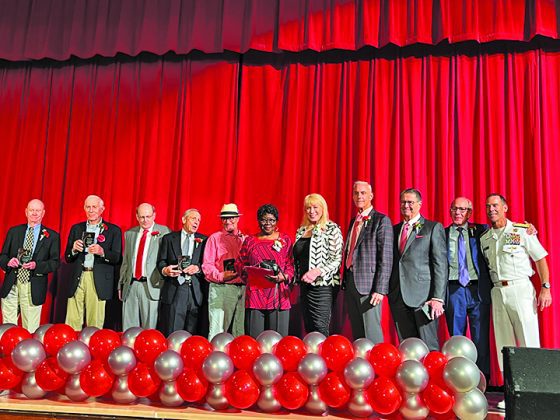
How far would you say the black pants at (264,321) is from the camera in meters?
3.73

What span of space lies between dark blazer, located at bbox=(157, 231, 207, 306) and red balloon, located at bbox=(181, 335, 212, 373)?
1518mm

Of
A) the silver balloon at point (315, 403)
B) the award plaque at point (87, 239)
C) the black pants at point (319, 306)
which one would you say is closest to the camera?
the silver balloon at point (315, 403)

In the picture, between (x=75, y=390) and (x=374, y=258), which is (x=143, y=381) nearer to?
(x=75, y=390)

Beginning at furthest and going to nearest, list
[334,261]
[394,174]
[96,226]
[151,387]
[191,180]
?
[191,180] → [394,174] → [96,226] → [334,261] → [151,387]

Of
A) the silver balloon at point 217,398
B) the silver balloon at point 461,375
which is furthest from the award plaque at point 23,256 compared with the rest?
the silver balloon at point 461,375

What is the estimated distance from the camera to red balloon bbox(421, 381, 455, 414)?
246 centimetres

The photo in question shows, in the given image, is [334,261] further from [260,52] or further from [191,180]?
[260,52]

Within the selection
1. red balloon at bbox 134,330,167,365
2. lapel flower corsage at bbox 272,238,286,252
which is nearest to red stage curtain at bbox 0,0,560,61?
lapel flower corsage at bbox 272,238,286,252

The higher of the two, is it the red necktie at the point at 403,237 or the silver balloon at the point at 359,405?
the red necktie at the point at 403,237

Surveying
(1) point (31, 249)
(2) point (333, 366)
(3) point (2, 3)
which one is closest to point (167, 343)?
(2) point (333, 366)

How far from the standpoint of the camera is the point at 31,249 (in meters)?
4.70

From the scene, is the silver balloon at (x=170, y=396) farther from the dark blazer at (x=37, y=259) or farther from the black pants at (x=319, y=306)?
the dark blazer at (x=37, y=259)

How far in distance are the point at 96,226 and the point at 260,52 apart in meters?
2.36

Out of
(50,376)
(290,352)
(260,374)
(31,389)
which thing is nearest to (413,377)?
(290,352)
